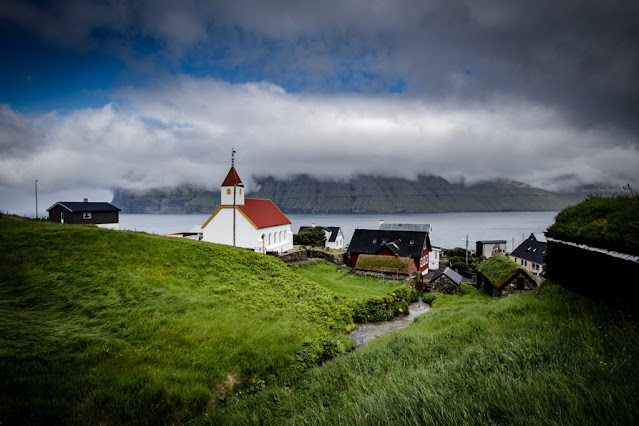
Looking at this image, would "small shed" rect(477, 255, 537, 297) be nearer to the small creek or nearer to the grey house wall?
the small creek

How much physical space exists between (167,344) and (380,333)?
13.1 m

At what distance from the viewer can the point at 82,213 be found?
43656 millimetres

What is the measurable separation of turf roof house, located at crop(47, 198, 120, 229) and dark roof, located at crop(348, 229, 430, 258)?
126ft

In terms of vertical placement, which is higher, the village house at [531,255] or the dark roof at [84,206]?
the dark roof at [84,206]

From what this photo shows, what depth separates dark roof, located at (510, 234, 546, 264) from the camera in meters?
52.6

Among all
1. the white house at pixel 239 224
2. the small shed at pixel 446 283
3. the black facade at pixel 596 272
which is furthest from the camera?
the white house at pixel 239 224

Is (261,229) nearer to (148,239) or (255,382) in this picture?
(148,239)

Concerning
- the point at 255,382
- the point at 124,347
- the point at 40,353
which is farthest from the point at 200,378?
the point at 40,353

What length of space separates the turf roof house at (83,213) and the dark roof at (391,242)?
3853 cm

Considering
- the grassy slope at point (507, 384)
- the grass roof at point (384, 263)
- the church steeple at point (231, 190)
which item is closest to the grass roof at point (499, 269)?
the grass roof at point (384, 263)

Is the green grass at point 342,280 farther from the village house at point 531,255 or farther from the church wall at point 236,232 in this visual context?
the village house at point 531,255

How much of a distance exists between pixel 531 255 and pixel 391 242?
98.1ft

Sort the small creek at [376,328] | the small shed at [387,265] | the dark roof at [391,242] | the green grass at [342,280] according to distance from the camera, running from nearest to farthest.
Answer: the small creek at [376,328], the green grass at [342,280], the small shed at [387,265], the dark roof at [391,242]

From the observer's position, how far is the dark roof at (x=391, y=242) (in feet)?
150
